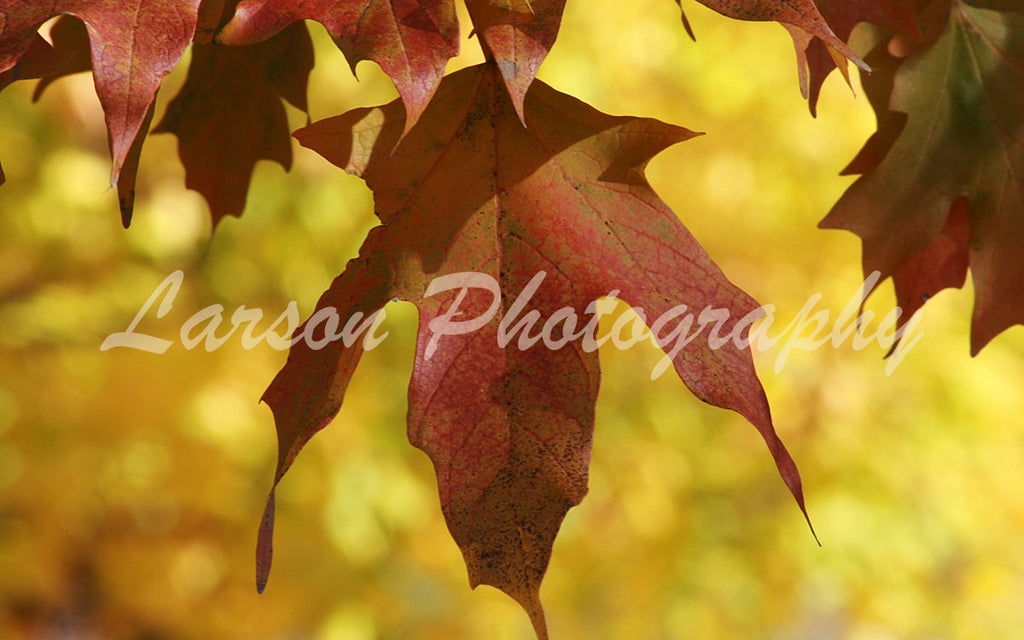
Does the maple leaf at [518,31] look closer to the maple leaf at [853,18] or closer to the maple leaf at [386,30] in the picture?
the maple leaf at [386,30]

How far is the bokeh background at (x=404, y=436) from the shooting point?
1598mm

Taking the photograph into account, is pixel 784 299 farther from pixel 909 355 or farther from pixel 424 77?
pixel 424 77

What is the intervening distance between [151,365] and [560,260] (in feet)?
4.28

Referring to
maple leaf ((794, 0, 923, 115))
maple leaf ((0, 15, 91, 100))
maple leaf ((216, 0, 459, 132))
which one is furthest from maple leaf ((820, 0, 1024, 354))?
maple leaf ((0, 15, 91, 100))

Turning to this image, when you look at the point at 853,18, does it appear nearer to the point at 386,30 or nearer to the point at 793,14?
the point at 793,14

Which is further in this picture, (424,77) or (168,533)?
(168,533)

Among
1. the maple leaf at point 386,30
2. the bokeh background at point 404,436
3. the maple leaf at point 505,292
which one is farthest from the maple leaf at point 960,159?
the bokeh background at point 404,436

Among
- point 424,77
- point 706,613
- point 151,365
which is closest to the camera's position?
point 424,77

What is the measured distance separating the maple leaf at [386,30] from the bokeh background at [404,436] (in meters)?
1.21

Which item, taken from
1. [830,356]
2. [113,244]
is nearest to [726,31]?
[830,356]

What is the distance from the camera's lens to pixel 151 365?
5.17ft

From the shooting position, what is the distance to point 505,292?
43cm

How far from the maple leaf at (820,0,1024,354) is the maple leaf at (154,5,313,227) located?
394mm

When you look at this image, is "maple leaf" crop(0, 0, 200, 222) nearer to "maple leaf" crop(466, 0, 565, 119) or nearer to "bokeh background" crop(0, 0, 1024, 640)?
"maple leaf" crop(466, 0, 565, 119)
